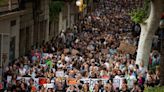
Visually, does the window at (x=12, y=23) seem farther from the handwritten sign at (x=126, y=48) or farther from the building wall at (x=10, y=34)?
the handwritten sign at (x=126, y=48)

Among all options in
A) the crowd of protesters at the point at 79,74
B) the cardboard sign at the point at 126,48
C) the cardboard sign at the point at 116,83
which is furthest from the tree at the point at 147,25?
the cardboard sign at the point at 116,83

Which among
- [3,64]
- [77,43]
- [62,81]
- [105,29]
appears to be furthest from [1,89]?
[105,29]

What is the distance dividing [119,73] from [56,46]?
42.6ft

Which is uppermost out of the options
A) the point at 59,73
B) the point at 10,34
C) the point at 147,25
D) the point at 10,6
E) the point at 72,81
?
the point at 10,6

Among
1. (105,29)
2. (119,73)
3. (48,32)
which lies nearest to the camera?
(119,73)

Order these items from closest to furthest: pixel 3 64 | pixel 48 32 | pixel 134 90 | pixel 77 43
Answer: pixel 134 90 → pixel 3 64 → pixel 77 43 → pixel 48 32

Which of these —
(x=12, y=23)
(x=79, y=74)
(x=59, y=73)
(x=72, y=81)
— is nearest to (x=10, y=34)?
(x=12, y=23)

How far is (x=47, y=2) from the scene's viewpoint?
137 feet

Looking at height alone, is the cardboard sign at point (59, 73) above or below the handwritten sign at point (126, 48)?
above

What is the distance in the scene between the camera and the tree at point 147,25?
25406 mm

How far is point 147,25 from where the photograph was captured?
2644 centimetres

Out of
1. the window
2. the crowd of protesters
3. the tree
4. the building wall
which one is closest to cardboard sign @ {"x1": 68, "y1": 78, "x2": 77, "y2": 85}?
the crowd of protesters

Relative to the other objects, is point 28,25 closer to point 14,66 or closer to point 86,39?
point 86,39

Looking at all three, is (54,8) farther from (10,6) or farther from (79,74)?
(79,74)
